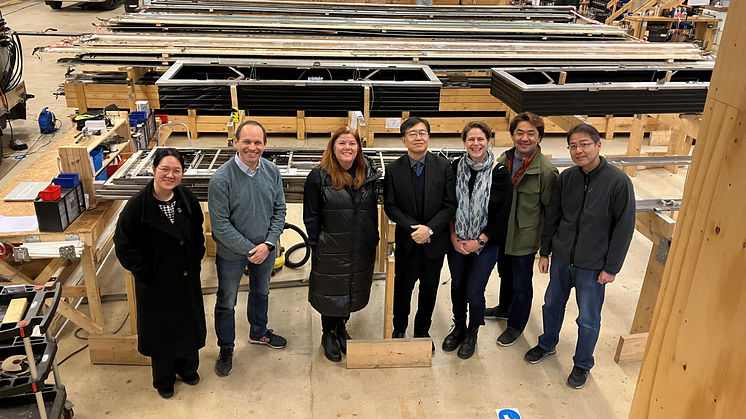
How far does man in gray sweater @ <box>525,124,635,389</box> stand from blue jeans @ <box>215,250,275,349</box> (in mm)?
1603

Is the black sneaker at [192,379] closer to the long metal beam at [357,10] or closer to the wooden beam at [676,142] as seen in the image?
the wooden beam at [676,142]

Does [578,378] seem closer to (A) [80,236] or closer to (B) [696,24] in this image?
(A) [80,236]

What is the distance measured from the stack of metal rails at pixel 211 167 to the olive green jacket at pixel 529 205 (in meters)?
0.69

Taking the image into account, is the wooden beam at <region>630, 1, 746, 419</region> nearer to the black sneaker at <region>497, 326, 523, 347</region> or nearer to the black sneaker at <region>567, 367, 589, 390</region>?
the black sneaker at <region>567, 367, 589, 390</region>

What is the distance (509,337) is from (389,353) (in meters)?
0.80

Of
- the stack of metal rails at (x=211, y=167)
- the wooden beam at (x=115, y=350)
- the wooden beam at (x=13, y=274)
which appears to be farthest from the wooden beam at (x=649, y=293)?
the wooden beam at (x=13, y=274)

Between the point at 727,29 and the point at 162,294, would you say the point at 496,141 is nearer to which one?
the point at 162,294

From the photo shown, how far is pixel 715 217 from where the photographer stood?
2.49 feet

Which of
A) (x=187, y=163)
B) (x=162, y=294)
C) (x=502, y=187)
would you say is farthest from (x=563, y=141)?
(x=162, y=294)

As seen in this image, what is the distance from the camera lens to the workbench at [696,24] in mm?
10953

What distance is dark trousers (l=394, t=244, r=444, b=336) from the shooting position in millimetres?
3109

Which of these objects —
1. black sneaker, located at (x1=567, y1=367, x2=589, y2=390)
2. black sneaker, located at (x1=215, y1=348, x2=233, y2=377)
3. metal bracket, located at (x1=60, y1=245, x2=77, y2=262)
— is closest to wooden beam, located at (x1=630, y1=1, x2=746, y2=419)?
black sneaker, located at (x1=567, y1=367, x2=589, y2=390)

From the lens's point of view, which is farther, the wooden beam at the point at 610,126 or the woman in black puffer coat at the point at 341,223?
the wooden beam at the point at 610,126

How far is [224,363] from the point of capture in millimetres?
3166
